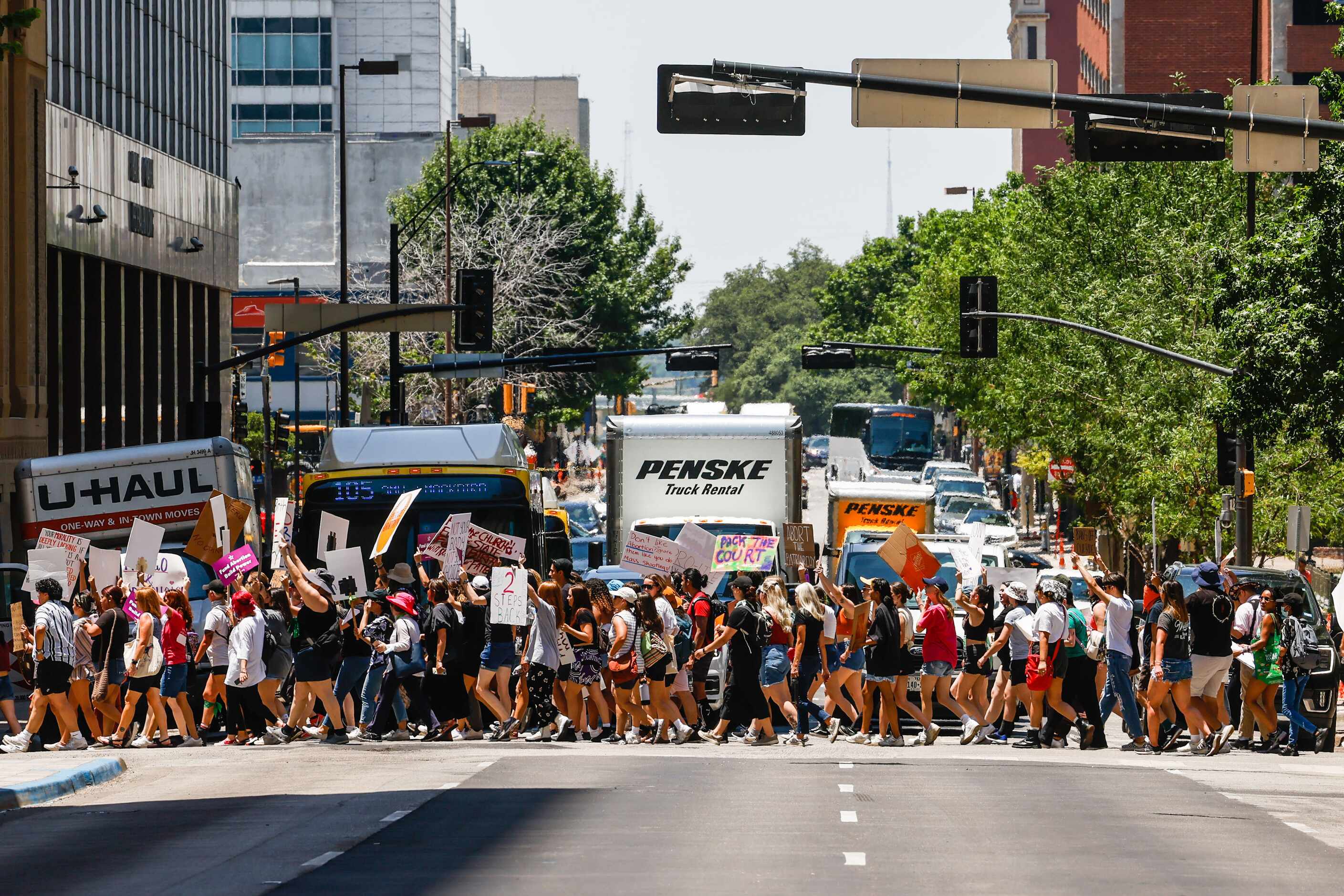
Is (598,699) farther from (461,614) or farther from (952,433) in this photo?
(952,433)

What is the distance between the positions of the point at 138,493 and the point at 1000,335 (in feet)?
93.4

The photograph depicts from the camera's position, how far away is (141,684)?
18375 mm

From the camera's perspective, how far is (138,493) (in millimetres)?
23594

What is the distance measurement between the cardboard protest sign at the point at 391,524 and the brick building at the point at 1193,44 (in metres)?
14.2

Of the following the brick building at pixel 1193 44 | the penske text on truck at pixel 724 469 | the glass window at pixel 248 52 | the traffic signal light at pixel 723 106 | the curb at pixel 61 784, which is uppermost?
the glass window at pixel 248 52

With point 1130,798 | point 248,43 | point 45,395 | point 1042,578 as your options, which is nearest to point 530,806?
point 1130,798

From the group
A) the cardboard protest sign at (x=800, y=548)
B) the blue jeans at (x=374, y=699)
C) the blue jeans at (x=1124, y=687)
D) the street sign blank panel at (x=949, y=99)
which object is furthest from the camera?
the cardboard protest sign at (x=800, y=548)

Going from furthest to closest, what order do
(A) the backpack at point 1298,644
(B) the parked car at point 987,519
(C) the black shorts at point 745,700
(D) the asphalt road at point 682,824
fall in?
1. (B) the parked car at point 987,519
2. (C) the black shorts at point 745,700
3. (A) the backpack at point 1298,644
4. (D) the asphalt road at point 682,824

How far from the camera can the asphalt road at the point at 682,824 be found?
34.2 ft

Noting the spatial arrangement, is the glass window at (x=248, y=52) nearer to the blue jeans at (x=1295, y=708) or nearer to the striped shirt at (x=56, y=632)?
the striped shirt at (x=56, y=632)

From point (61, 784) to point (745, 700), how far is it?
21.2 ft

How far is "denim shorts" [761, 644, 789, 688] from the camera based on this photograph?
723 inches

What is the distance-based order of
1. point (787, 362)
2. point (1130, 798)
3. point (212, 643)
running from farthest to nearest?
point (787, 362) → point (212, 643) → point (1130, 798)

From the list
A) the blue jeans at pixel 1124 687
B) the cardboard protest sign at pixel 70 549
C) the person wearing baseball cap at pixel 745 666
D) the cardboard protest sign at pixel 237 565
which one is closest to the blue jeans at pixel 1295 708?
the blue jeans at pixel 1124 687
